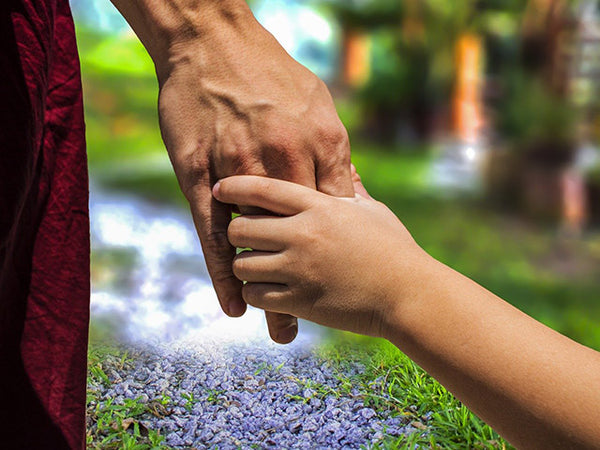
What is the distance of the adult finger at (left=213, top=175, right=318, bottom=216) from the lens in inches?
20.6

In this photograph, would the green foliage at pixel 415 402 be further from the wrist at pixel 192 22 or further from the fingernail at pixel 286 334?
the wrist at pixel 192 22

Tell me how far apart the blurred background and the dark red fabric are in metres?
1.67

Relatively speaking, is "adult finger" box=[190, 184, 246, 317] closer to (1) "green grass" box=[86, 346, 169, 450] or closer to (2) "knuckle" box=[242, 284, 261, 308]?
(2) "knuckle" box=[242, 284, 261, 308]

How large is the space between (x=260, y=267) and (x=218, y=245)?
0.22 ft

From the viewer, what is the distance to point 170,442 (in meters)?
0.68

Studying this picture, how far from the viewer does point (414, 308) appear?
0.48 m

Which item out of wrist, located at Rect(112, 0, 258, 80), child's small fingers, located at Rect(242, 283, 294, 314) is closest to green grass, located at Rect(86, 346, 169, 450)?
child's small fingers, located at Rect(242, 283, 294, 314)

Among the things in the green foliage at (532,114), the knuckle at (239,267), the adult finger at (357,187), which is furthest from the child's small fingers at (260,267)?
the green foliage at (532,114)

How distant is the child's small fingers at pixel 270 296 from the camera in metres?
0.52

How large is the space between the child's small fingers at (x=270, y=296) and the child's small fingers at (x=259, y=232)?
0.03 meters

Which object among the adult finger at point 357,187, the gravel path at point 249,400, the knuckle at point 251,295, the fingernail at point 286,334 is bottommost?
the gravel path at point 249,400

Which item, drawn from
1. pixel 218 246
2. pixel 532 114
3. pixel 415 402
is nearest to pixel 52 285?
pixel 218 246

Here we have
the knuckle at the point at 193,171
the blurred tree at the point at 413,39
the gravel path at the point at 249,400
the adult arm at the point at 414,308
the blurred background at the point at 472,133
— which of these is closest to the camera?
the adult arm at the point at 414,308

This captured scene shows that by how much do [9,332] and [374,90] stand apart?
256 cm
